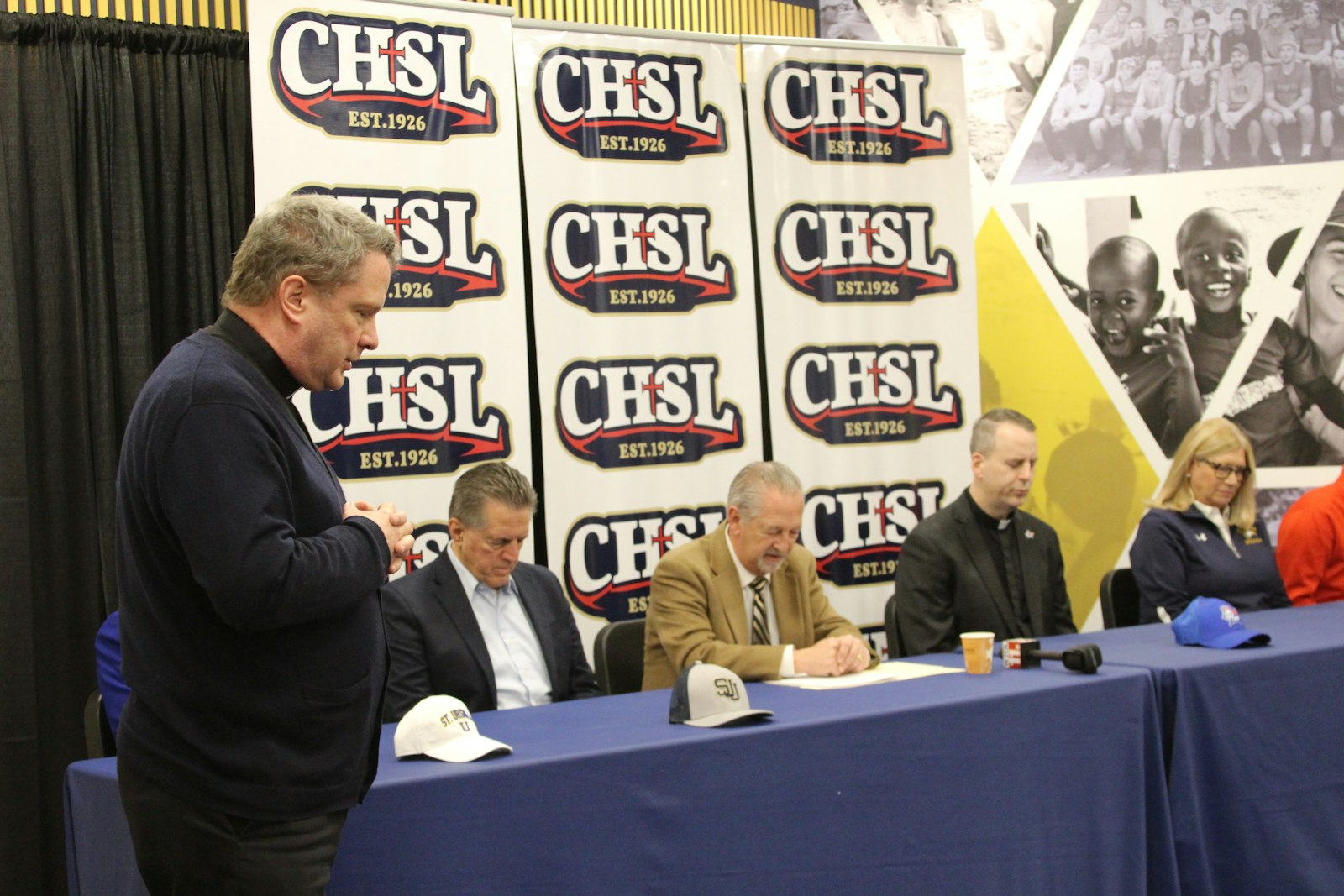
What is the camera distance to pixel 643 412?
13.6 ft

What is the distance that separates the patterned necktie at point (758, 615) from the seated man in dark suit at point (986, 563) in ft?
1.69

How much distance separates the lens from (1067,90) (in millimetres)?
5090

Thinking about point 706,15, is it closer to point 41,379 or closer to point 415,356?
point 415,356

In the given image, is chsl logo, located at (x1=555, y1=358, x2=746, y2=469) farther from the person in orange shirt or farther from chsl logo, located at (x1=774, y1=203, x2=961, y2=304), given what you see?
the person in orange shirt

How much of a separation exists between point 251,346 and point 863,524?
3121 millimetres

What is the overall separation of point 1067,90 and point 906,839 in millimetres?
3733

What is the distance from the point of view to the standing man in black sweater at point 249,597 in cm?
146

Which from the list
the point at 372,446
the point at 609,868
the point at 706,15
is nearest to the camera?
the point at 609,868

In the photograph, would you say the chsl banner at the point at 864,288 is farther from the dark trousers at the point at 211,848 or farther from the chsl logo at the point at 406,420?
the dark trousers at the point at 211,848

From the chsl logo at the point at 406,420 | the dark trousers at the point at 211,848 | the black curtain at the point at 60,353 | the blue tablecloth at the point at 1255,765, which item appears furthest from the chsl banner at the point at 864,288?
the dark trousers at the point at 211,848

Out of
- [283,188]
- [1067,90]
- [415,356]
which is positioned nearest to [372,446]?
[415,356]

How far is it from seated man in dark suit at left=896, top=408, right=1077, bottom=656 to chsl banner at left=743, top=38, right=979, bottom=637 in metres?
0.80

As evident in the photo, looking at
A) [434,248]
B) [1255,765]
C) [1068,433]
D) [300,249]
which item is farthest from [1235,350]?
[300,249]

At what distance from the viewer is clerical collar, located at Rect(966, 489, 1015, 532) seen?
3609 mm
